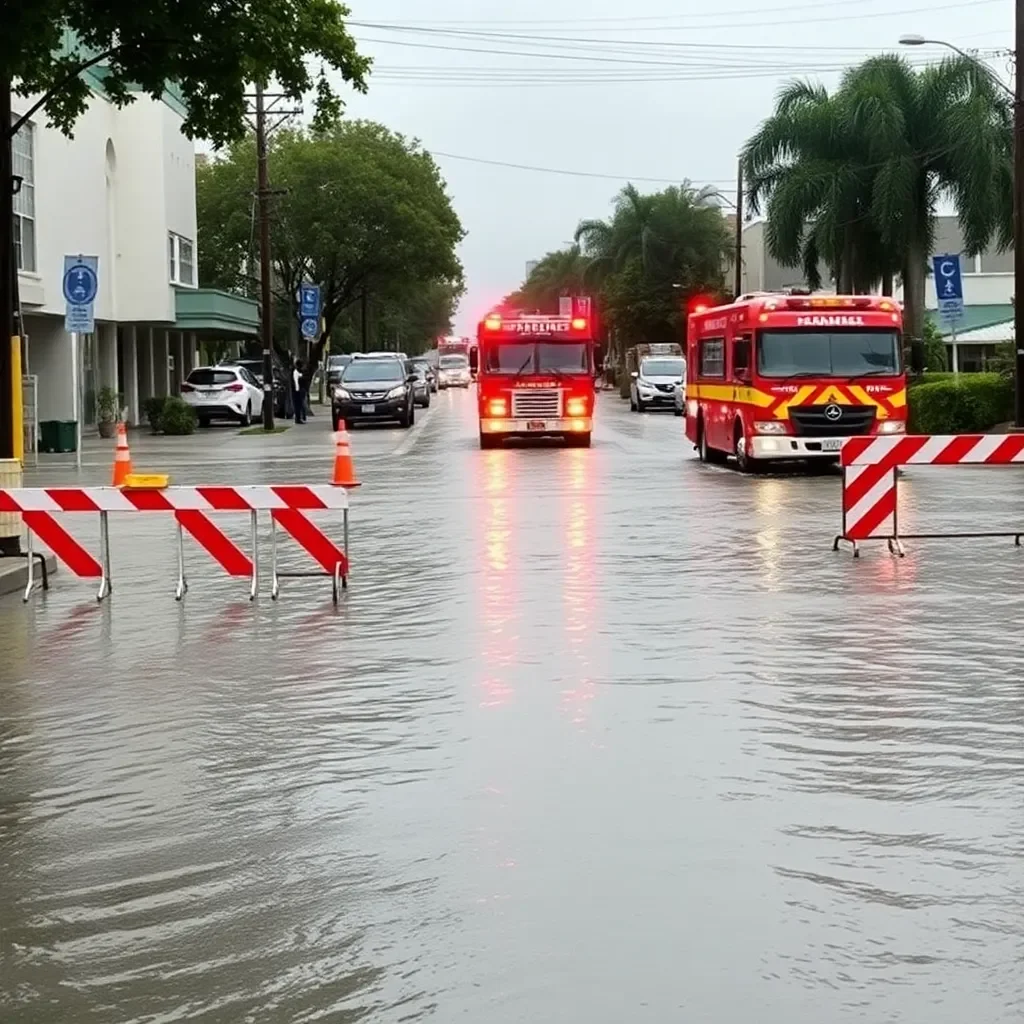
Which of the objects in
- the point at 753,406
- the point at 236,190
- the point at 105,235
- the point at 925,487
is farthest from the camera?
the point at 236,190

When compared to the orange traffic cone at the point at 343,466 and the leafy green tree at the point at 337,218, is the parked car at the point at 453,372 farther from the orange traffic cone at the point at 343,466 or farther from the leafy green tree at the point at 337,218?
the orange traffic cone at the point at 343,466

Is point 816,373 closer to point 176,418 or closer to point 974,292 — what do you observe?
point 176,418

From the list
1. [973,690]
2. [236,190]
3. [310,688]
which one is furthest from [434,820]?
[236,190]

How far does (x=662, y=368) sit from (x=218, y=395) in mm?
14698

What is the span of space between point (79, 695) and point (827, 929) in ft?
17.3

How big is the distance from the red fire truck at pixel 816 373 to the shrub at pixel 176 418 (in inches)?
893

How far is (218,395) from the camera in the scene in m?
51.6

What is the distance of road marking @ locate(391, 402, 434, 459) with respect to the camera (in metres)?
34.8

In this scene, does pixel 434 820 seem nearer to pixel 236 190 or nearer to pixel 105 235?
pixel 105 235

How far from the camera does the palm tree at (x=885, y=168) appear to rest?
5134cm

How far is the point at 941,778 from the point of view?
723 centimetres

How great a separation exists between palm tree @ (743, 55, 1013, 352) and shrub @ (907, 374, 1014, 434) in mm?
16029

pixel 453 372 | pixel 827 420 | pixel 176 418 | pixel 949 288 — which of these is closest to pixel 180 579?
pixel 827 420

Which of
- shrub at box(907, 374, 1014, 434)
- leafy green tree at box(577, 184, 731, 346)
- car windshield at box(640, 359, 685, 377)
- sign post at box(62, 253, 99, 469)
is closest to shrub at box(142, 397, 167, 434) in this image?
sign post at box(62, 253, 99, 469)
